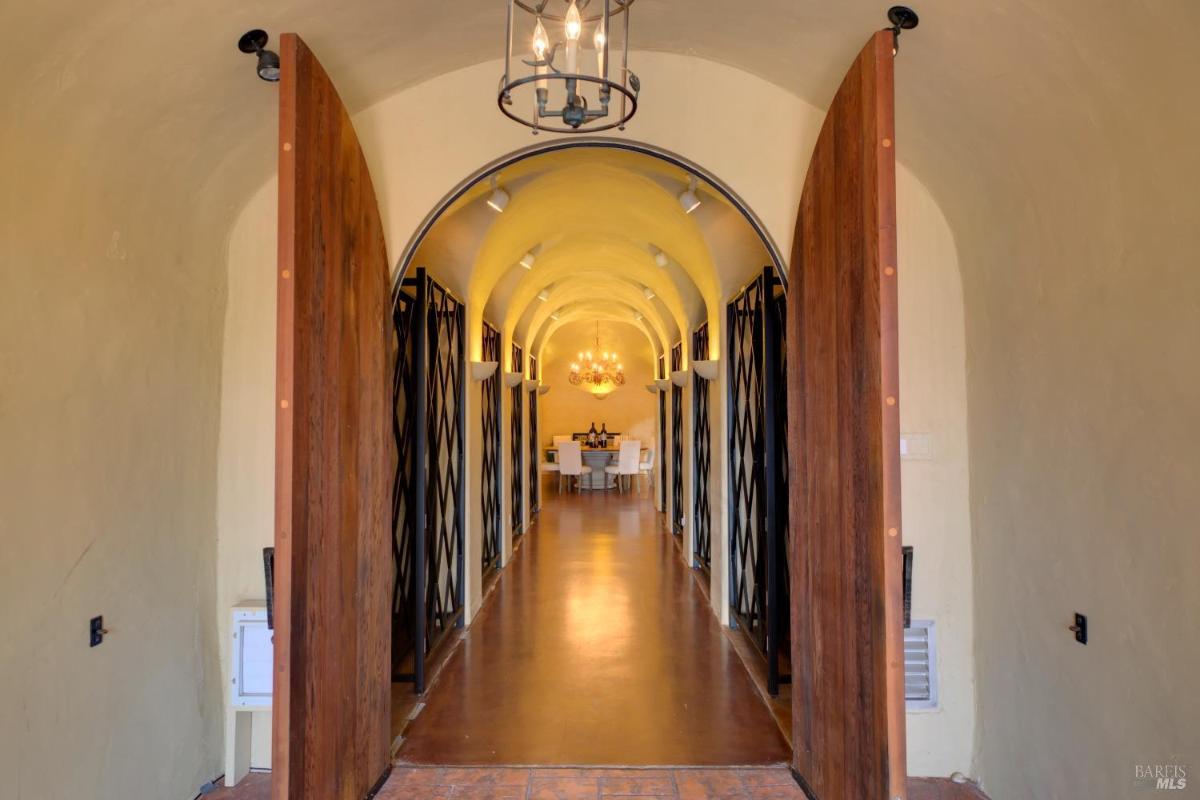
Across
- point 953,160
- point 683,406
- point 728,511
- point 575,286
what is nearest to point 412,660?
point 728,511

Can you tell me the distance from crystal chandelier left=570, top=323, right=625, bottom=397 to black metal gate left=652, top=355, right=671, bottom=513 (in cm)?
276

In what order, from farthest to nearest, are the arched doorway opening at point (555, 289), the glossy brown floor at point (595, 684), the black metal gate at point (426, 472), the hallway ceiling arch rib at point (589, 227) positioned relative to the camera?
the hallway ceiling arch rib at point (589, 227) → the arched doorway opening at point (555, 289) → the black metal gate at point (426, 472) → the glossy brown floor at point (595, 684)

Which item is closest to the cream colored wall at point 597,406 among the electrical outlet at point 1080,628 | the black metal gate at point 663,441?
the black metal gate at point 663,441

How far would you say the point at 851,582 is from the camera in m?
2.04

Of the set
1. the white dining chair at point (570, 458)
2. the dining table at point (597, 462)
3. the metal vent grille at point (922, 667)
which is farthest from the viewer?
the dining table at point (597, 462)

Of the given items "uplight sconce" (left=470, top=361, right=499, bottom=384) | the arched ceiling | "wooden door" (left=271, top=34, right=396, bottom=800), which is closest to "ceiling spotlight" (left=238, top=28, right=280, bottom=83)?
"wooden door" (left=271, top=34, right=396, bottom=800)

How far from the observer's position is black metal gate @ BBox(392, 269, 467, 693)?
368cm

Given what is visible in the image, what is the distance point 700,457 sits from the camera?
658cm

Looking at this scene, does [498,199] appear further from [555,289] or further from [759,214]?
[555,289]

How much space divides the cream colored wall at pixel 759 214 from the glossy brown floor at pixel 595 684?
2.61ft

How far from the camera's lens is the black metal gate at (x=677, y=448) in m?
7.94

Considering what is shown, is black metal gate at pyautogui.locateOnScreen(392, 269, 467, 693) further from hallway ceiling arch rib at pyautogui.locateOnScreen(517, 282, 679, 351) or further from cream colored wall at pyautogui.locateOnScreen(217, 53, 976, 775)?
hallway ceiling arch rib at pyautogui.locateOnScreen(517, 282, 679, 351)

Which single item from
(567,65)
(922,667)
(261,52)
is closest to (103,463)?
(261,52)

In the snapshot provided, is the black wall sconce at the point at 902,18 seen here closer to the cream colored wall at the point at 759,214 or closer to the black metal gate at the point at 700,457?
the cream colored wall at the point at 759,214
